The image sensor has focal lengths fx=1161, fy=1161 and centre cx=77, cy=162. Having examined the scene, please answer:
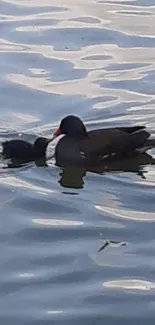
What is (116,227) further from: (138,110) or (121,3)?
(121,3)

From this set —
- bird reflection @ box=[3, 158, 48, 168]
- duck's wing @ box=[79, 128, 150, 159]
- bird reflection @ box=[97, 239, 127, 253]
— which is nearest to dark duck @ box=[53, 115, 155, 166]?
duck's wing @ box=[79, 128, 150, 159]

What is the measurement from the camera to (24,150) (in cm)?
1053

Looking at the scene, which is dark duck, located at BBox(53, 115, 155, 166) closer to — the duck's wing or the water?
the duck's wing

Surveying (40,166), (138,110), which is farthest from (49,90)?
(40,166)

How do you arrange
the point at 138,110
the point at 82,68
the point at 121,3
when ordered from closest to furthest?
the point at 138,110
the point at 82,68
the point at 121,3

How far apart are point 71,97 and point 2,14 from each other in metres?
4.24

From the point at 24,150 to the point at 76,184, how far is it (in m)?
0.95

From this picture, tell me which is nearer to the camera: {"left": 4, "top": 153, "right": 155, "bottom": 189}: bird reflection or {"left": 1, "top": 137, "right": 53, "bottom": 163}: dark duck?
{"left": 4, "top": 153, "right": 155, "bottom": 189}: bird reflection


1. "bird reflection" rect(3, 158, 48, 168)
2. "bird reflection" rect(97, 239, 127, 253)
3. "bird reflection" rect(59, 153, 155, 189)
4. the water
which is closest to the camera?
A: the water

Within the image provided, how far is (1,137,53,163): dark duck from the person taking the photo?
34.1 ft

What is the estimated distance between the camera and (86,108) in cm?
1163

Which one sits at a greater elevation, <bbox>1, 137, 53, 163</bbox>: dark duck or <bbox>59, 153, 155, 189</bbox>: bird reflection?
<bbox>1, 137, 53, 163</bbox>: dark duck

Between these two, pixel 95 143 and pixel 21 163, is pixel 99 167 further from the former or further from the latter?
pixel 21 163

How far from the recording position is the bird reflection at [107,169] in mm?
9887
